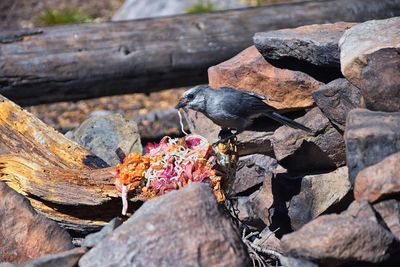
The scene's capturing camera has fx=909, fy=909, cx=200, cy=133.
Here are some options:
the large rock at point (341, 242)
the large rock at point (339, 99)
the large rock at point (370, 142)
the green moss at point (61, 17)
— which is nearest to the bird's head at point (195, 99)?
the large rock at point (339, 99)

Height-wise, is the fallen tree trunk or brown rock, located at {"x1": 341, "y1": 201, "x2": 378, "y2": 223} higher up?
brown rock, located at {"x1": 341, "y1": 201, "x2": 378, "y2": 223}

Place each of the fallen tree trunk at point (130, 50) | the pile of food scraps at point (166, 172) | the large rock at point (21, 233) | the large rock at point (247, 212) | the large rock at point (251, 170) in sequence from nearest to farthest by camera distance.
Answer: the large rock at point (21, 233)
the pile of food scraps at point (166, 172)
the large rock at point (247, 212)
the large rock at point (251, 170)
the fallen tree trunk at point (130, 50)

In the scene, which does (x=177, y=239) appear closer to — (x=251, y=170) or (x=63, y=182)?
(x=63, y=182)

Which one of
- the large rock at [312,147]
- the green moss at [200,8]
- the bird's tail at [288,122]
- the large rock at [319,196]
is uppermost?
the bird's tail at [288,122]

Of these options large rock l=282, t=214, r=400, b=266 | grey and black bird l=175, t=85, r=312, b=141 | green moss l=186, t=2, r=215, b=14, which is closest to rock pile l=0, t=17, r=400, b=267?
large rock l=282, t=214, r=400, b=266

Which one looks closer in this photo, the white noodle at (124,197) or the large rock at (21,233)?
the large rock at (21,233)

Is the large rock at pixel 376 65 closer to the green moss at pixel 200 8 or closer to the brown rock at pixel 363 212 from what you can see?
the brown rock at pixel 363 212

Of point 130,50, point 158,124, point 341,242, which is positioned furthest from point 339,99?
point 158,124

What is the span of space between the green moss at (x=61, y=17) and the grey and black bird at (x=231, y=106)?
5.29 m

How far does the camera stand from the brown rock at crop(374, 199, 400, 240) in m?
4.05

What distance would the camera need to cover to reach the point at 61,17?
1022 cm

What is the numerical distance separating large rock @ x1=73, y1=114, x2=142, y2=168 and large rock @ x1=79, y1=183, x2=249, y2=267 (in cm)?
186

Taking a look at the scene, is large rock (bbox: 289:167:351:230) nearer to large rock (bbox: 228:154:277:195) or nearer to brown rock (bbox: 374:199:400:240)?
large rock (bbox: 228:154:277:195)

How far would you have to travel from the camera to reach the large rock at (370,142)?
408 cm
